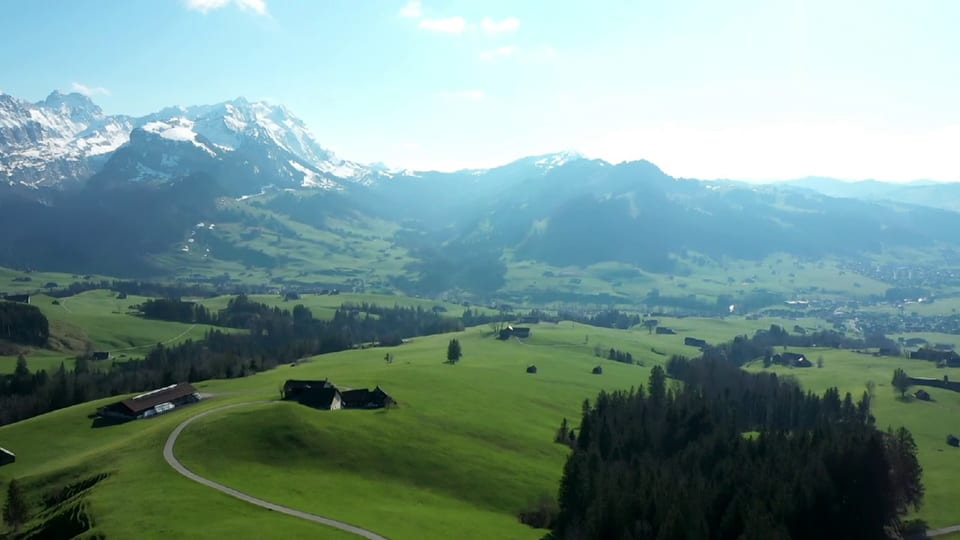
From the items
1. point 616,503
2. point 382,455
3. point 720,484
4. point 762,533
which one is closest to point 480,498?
point 382,455

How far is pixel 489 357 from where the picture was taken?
190 m

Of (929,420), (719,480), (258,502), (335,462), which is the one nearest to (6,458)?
(335,462)

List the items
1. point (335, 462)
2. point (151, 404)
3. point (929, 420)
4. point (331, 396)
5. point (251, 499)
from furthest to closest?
1. point (929, 420)
2. point (151, 404)
3. point (331, 396)
4. point (335, 462)
5. point (251, 499)

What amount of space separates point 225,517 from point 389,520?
50.3 feet

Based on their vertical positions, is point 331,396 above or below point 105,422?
above

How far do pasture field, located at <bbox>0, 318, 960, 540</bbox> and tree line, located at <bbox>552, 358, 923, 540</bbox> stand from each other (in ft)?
25.3

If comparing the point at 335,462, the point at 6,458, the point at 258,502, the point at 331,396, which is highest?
the point at 331,396

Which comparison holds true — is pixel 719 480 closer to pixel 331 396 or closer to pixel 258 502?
pixel 258 502

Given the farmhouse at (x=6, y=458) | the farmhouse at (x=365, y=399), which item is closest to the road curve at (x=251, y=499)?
the farmhouse at (x=6, y=458)

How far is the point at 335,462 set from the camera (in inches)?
3420

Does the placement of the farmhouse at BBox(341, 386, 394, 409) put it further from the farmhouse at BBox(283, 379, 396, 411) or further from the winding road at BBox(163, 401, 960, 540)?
the winding road at BBox(163, 401, 960, 540)

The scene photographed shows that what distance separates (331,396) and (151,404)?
2877 cm

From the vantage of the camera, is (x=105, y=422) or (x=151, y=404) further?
(x=151, y=404)

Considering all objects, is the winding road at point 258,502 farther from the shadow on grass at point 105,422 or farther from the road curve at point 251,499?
the shadow on grass at point 105,422
